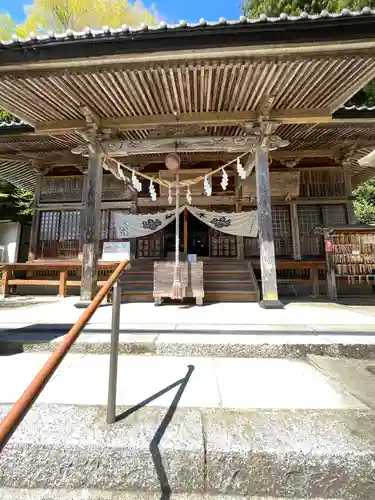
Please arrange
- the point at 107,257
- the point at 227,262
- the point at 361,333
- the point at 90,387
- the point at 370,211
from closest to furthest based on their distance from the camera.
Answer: the point at 90,387 → the point at 361,333 → the point at 227,262 → the point at 107,257 → the point at 370,211

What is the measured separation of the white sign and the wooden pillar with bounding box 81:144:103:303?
10.1ft

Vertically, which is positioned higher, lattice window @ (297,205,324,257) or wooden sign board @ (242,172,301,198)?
wooden sign board @ (242,172,301,198)

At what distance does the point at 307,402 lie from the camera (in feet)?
6.62

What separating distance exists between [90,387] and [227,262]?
6.85 metres

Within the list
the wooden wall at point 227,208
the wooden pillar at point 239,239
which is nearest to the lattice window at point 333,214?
the wooden wall at point 227,208

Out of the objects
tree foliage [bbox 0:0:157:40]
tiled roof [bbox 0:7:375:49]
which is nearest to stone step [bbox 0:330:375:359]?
tiled roof [bbox 0:7:375:49]

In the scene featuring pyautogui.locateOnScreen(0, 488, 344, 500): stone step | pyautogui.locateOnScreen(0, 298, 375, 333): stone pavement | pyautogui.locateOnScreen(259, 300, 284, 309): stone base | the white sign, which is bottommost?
pyautogui.locateOnScreen(0, 488, 344, 500): stone step

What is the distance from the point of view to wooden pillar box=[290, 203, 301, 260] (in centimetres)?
945

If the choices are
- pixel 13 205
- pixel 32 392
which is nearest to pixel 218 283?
pixel 32 392

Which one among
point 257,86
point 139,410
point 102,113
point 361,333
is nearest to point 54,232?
point 102,113

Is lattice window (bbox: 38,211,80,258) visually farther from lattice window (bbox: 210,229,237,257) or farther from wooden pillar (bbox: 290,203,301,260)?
wooden pillar (bbox: 290,203,301,260)

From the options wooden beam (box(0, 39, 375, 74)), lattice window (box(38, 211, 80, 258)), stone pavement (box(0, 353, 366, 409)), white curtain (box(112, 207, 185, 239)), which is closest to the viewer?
stone pavement (box(0, 353, 366, 409))

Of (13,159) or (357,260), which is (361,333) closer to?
(357,260)

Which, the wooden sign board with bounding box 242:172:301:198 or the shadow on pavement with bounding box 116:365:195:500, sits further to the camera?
the wooden sign board with bounding box 242:172:301:198
